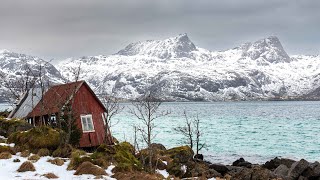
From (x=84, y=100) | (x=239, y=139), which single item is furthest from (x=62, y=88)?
(x=239, y=139)

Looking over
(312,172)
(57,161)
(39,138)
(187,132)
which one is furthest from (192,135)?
(57,161)

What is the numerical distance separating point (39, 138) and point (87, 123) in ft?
41.9

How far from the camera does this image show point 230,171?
153 ft

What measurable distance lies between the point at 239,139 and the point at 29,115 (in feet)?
190

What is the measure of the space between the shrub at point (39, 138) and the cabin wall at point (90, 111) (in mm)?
10001

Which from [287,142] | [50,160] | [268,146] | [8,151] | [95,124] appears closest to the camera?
[50,160]

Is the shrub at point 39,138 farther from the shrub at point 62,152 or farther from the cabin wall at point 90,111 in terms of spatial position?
the cabin wall at point 90,111

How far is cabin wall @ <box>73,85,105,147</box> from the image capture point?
43.8 metres

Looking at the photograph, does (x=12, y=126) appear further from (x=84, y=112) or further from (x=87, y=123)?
(x=87, y=123)

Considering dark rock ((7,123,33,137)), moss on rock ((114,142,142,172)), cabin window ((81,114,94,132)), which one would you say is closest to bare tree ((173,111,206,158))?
cabin window ((81,114,94,132))

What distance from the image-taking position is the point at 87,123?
147 ft

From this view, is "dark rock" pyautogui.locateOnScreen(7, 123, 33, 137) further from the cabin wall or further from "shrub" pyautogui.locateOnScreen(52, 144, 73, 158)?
"shrub" pyautogui.locateOnScreen(52, 144, 73, 158)

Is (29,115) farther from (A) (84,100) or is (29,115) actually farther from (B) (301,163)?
(B) (301,163)

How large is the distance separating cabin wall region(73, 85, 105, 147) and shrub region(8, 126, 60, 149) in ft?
32.8
